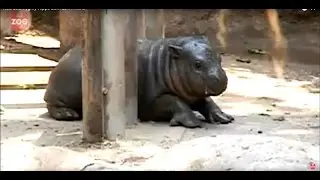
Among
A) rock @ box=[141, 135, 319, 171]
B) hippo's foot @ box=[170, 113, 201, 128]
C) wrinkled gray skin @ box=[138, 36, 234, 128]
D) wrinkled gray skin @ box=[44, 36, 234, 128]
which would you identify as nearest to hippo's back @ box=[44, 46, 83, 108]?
wrinkled gray skin @ box=[44, 36, 234, 128]

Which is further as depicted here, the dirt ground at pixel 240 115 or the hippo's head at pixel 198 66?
the hippo's head at pixel 198 66

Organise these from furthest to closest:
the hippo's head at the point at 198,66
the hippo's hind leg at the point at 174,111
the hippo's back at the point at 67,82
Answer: the hippo's hind leg at the point at 174,111 → the hippo's head at the point at 198,66 → the hippo's back at the point at 67,82

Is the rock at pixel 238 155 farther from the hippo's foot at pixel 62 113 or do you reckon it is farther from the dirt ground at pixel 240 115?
the hippo's foot at pixel 62 113

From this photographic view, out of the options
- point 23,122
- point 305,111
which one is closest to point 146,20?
point 23,122

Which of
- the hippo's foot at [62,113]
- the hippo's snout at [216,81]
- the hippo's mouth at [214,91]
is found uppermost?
the hippo's snout at [216,81]

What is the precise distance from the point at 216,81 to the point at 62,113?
54cm

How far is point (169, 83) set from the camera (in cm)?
258

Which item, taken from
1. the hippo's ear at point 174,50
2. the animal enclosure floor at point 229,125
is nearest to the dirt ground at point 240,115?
the animal enclosure floor at point 229,125

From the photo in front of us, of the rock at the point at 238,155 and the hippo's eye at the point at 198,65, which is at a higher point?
the hippo's eye at the point at 198,65

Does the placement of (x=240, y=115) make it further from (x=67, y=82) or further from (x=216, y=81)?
(x=67, y=82)

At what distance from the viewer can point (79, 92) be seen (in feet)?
7.73

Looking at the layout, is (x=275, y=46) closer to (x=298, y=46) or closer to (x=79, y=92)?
(x=298, y=46)

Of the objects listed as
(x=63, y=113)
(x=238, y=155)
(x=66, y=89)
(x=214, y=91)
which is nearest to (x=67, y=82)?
(x=66, y=89)

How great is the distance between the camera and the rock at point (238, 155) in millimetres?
1827
